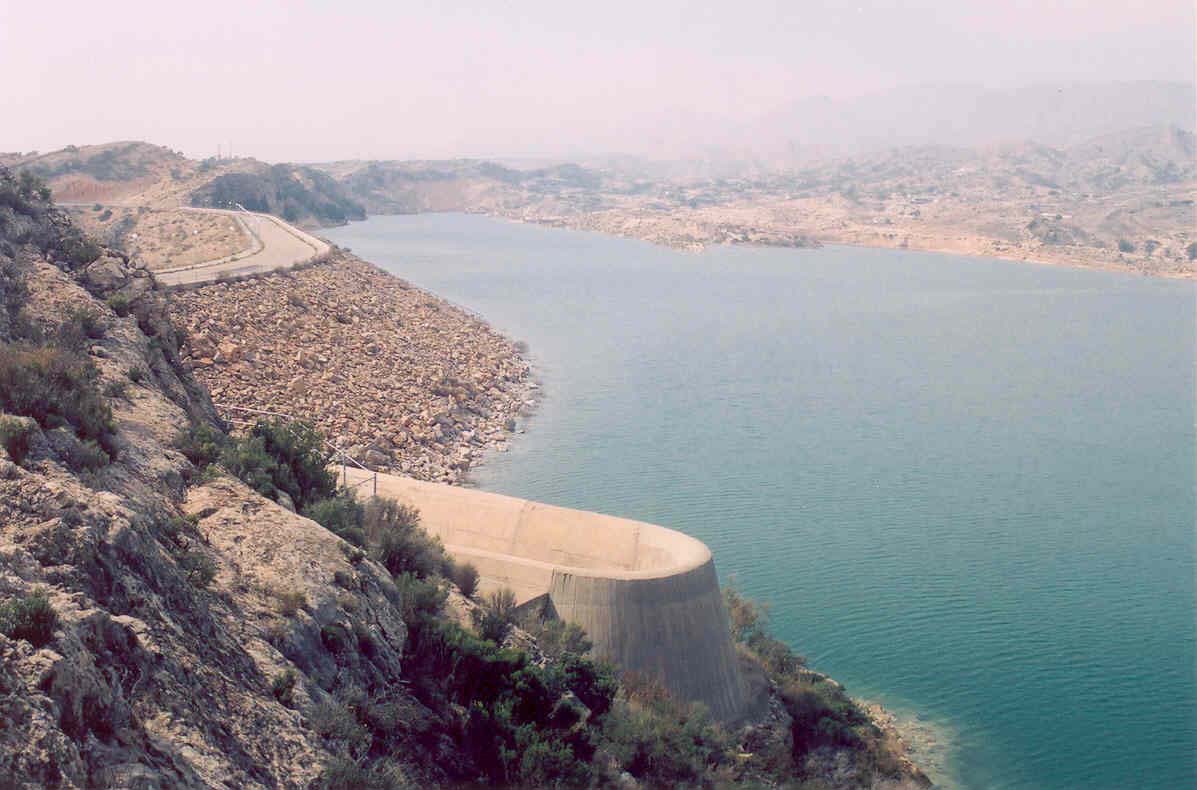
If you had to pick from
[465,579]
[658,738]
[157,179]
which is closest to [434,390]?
[465,579]

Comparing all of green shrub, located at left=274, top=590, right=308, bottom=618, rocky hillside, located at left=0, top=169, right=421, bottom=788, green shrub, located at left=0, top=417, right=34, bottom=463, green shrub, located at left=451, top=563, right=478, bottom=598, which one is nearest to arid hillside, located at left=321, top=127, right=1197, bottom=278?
green shrub, located at left=451, top=563, right=478, bottom=598

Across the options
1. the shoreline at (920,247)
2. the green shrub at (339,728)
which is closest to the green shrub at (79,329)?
the green shrub at (339,728)

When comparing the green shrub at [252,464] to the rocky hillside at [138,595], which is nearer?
the rocky hillside at [138,595]

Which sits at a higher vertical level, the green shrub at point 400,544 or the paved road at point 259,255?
the paved road at point 259,255

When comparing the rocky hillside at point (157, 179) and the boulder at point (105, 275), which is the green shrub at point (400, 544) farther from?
the rocky hillside at point (157, 179)

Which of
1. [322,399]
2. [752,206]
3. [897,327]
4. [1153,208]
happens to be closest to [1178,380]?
[897,327]

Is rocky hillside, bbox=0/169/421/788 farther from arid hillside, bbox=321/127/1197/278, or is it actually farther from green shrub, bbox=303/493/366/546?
arid hillside, bbox=321/127/1197/278
